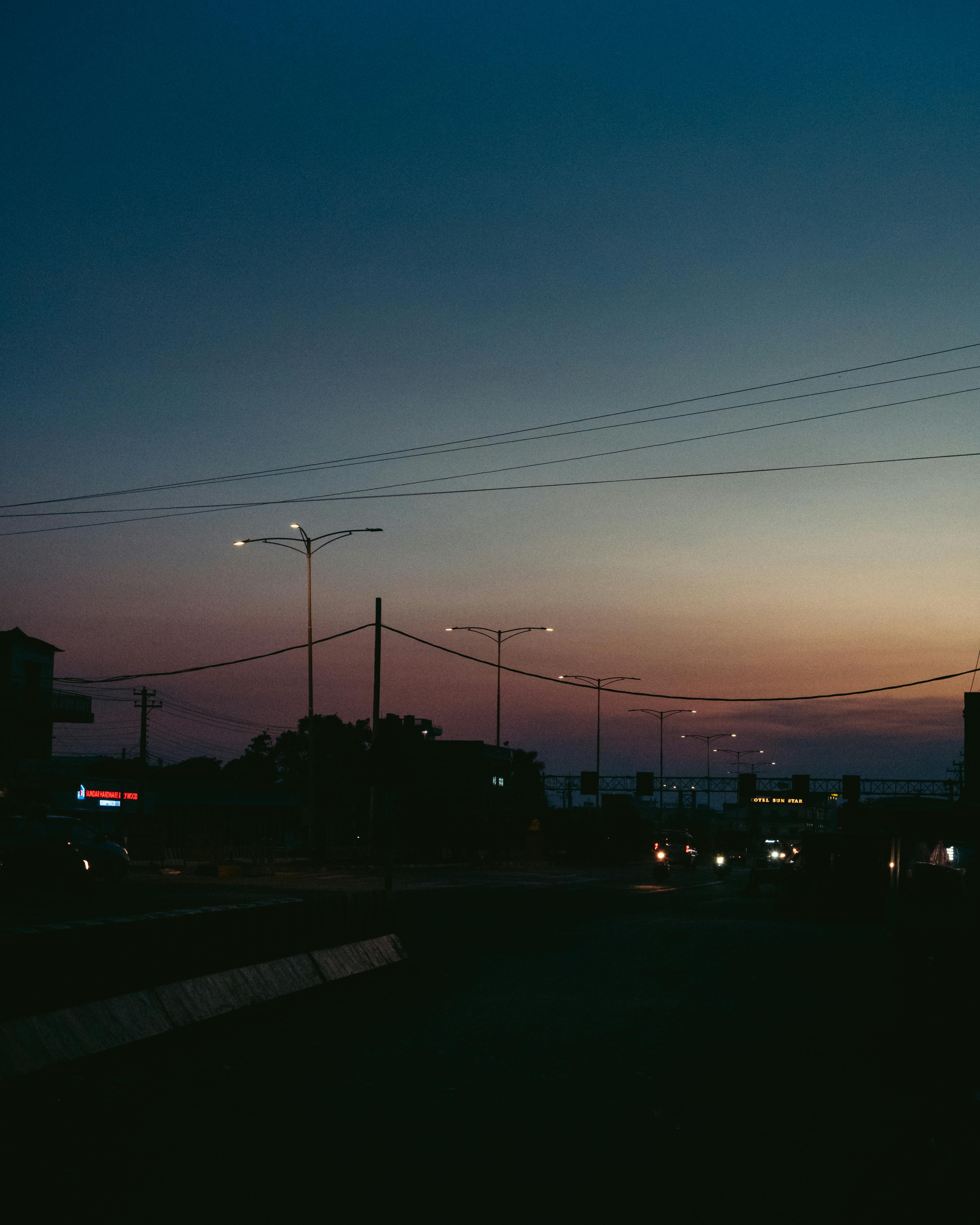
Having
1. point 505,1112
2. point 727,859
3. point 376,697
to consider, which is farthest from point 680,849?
point 505,1112

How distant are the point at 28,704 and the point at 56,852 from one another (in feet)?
149

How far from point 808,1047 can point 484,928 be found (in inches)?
495

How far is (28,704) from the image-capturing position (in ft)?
239

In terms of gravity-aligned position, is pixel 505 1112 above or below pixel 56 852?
above

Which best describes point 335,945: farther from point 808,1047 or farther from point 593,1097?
point 593,1097

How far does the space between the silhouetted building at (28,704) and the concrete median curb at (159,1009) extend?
6086cm

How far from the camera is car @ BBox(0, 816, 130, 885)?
97.9 ft

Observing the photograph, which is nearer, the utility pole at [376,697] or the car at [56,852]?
the car at [56,852]

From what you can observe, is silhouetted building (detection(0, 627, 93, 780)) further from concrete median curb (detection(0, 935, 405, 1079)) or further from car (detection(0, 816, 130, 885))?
concrete median curb (detection(0, 935, 405, 1079))

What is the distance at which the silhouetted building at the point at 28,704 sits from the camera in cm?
7106

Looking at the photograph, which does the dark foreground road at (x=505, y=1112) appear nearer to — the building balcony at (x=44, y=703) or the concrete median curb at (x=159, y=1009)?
the concrete median curb at (x=159, y=1009)

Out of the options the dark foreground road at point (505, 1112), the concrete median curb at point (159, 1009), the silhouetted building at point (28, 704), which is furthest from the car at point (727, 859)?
the dark foreground road at point (505, 1112)

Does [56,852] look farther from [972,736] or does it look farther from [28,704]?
[972,736]

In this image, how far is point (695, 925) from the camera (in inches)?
982
